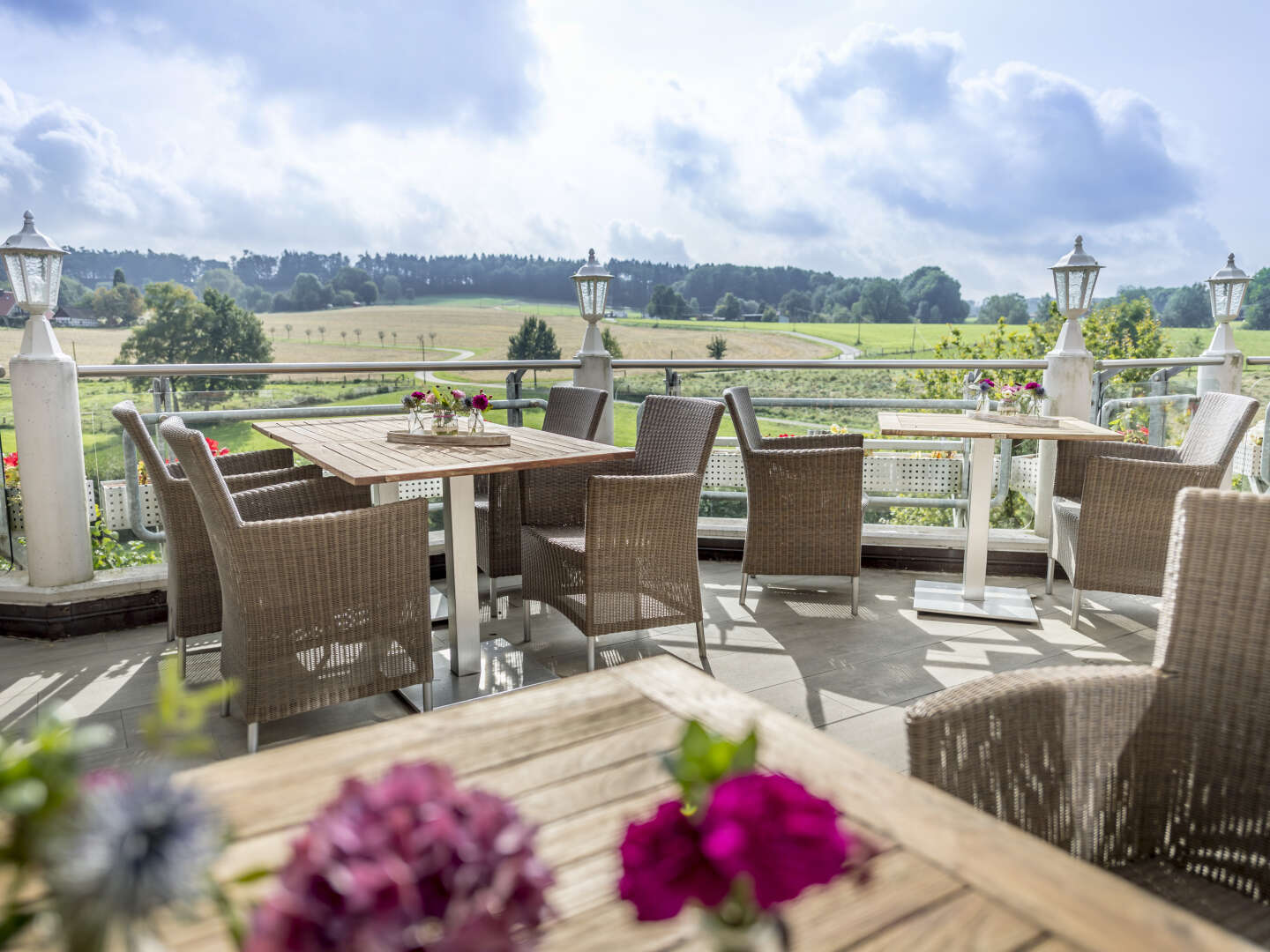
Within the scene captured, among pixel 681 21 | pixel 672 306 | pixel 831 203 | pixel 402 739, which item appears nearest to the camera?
pixel 402 739

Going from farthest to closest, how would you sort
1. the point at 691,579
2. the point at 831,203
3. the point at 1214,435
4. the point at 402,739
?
the point at 831,203 < the point at 1214,435 < the point at 691,579 < the point at 402,739

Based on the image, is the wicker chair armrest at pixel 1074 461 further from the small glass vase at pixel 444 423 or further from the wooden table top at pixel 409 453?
the small glass vase at pixel 444 423

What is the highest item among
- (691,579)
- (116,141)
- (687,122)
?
(687,122)

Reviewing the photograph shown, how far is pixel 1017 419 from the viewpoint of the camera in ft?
13.3

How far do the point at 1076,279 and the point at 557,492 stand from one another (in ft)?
9.56

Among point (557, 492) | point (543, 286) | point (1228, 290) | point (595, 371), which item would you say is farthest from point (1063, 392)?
point (543, 286)

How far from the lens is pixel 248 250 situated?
78.2 feet

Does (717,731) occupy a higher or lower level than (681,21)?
lower

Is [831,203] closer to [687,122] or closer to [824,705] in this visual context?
[687,122]

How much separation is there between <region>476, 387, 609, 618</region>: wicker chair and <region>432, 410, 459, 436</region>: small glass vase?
1.17 feet

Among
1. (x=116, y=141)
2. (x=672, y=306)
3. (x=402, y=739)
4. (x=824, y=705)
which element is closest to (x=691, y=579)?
(x=824, y=705)

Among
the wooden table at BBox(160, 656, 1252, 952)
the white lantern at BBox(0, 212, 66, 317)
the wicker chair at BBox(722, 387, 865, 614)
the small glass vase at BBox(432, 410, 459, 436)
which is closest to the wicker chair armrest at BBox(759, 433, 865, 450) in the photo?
the wicker chair at BBox(722, 387, 865, 614)

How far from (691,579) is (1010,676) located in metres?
1.97

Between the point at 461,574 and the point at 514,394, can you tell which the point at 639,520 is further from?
the point at 514,394
